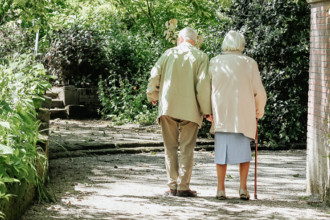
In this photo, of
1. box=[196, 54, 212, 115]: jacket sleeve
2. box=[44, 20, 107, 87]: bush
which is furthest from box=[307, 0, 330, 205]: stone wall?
box=[44, 20, 107, 87]: bush

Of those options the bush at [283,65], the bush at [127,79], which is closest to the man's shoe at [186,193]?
the bush at [283,65]

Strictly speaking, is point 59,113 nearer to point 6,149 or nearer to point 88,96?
point 88,96

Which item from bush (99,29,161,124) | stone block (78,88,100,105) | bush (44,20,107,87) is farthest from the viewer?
bush (44,20,107,87)

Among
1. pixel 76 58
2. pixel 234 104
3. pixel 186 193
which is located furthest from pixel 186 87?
pixel 76 58

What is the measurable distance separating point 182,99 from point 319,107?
154 cm

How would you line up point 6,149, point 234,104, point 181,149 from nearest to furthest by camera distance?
1. point 6,149
2. point 234,104
3. point 181,149

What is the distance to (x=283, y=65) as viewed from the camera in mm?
12367

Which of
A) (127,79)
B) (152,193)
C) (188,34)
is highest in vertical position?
(188,34)

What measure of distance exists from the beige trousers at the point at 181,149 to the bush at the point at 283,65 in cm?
536

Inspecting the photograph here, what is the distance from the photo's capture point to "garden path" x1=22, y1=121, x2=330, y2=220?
5.97m

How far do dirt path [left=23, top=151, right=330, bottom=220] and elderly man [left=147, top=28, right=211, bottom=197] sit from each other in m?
0.31

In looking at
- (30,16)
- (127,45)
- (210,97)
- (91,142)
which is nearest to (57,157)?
(91,142)

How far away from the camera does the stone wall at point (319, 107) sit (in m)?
6.68

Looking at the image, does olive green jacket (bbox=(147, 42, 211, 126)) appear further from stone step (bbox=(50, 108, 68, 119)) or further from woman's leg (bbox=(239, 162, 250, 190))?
stone step (bbox=(50, 108, 68, 119))
